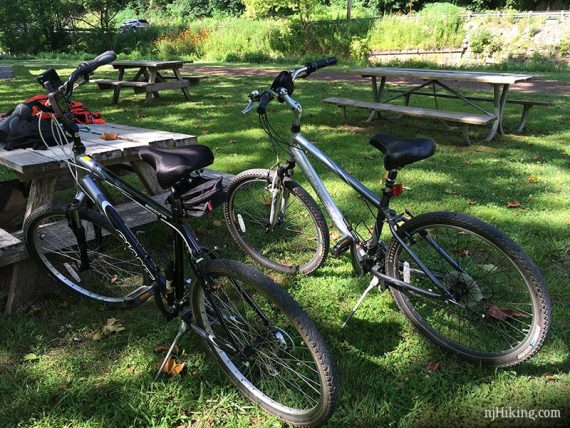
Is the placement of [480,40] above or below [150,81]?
below

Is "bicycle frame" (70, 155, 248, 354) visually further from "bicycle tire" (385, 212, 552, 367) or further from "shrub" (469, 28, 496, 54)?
"shrub" (469, 28, 496, 54)

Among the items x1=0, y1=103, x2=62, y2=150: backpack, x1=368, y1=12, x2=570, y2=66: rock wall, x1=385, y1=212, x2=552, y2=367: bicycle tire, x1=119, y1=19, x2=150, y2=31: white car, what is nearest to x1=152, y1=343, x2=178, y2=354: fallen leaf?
x1=385, y1=212, x2=552, y2=367: bicycle tire

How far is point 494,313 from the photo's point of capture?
2391 millimetres

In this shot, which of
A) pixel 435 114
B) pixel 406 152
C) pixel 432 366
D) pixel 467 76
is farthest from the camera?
pixel 467 76

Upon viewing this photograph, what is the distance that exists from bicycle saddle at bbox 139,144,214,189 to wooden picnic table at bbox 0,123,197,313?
3.36 ft

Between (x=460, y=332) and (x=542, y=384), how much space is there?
457 millimetres

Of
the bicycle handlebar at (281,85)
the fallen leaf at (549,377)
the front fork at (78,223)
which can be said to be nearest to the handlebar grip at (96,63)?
the front fork at (78,223)

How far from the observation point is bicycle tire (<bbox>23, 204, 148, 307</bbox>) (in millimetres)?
2717

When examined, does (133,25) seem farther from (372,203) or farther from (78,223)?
(372,203)

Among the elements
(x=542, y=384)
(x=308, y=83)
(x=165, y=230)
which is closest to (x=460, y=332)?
(x=542, y=384)

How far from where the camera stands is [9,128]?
3064 mm

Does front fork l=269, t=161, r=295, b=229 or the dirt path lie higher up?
front fork l=269, t=161, r=295, b=229

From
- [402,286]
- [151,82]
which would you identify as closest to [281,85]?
[402,286]

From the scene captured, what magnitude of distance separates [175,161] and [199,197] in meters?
0.19
